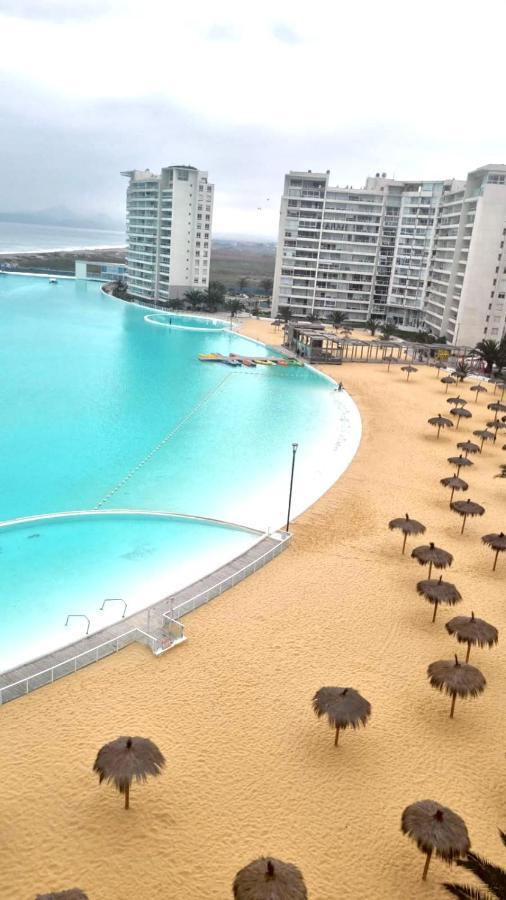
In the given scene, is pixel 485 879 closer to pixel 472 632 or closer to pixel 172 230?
pixel 472 632

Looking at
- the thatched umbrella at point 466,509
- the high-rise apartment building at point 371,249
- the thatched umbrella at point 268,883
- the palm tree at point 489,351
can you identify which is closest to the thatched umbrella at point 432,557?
the thatched umbrella at point 466,509

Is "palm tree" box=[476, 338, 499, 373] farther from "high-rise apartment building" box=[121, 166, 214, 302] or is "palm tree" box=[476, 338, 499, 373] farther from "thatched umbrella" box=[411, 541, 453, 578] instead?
"high-rise apartment building" box=[121, 166, 214, 302]

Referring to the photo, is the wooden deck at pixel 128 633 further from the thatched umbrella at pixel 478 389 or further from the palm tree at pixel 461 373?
the palm tree at pixel 461 373

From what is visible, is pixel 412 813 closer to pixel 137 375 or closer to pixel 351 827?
pixel 351 827

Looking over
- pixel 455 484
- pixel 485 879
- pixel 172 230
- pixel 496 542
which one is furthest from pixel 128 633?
pixel 172 230

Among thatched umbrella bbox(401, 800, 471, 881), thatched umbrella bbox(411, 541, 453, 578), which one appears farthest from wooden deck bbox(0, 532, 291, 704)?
thatched umbrella bbox(401, 800, 471, 881)

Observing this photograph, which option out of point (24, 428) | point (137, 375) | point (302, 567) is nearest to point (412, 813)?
point (302, 567)
